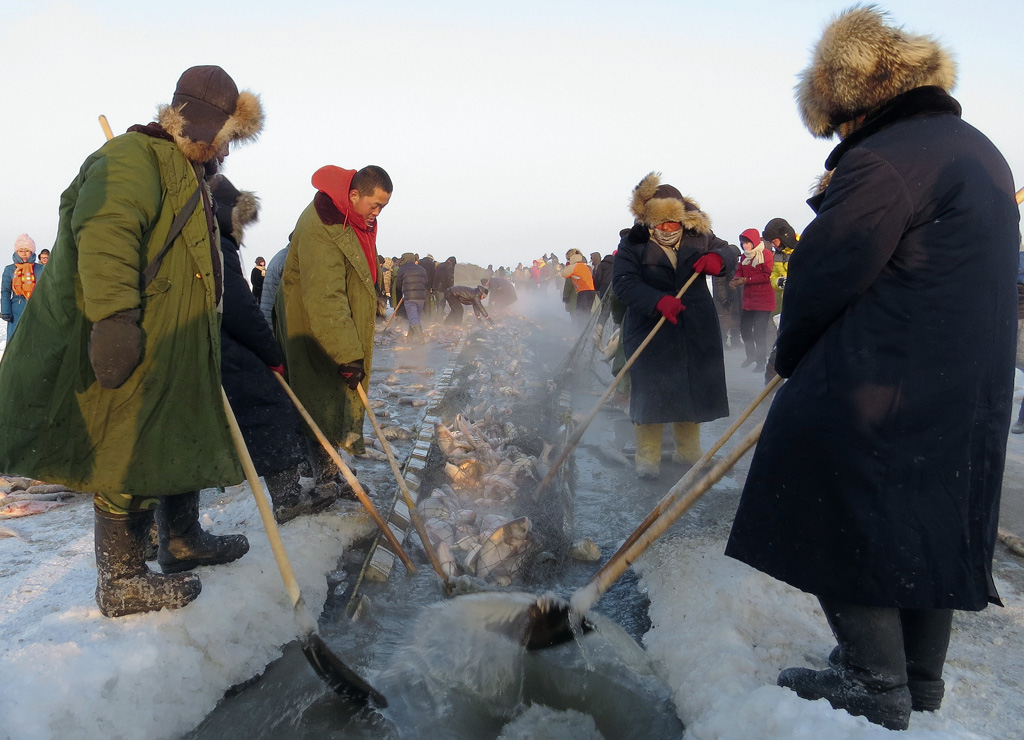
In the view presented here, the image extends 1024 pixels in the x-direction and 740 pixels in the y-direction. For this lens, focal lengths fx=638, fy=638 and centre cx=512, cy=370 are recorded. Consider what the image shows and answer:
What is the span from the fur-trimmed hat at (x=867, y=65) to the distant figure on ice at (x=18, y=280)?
1066 cm

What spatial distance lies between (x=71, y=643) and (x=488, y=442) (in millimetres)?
3362

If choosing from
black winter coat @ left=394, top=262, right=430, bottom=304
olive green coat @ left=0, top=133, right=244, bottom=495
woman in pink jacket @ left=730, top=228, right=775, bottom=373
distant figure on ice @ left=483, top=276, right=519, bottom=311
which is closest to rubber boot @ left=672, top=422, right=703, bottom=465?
olive green coat @ left=0, top=133, right=244, bottom=495

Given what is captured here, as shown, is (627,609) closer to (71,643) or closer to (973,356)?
(973,356)

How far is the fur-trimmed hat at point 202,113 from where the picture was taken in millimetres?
2420

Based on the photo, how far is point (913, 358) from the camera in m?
1.59

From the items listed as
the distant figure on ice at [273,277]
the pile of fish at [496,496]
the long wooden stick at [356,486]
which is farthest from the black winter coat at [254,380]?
the distant figure on ice at [273,277]

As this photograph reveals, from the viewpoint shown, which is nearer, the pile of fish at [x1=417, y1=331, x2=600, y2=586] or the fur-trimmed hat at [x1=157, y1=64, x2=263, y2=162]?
Result: the fur-trimmed hat at [x1=157, y1=64, x2=263, y2=162]

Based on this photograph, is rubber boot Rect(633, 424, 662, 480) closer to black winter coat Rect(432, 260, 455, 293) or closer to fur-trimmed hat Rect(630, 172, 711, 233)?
fur-trimmed hat Rect(630, 172, 711, 233)

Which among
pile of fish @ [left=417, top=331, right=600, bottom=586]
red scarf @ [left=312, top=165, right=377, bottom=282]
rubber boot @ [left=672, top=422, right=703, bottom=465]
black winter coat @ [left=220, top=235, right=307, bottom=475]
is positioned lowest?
pile of fish @ [left=417, top=331, right=600, bottom=586]

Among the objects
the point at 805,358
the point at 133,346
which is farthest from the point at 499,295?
the point at 805,358

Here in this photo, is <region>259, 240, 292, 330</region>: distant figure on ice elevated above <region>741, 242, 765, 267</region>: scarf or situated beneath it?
situated beneath

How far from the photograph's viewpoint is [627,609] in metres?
3.02

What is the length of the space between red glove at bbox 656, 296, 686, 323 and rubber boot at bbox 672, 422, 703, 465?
93 cm

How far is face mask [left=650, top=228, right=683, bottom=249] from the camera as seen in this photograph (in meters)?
4.65
